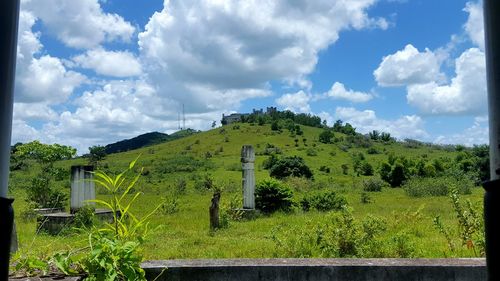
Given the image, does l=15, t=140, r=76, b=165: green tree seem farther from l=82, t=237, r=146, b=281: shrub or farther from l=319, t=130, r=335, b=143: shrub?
l=319, t=130, r=335, b=143: shrub

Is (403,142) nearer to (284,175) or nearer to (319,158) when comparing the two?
(319,158)

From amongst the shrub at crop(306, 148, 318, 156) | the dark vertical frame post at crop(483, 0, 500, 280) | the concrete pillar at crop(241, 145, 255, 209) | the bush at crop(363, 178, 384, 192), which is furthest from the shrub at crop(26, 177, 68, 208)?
the shrub at crop(306, 148, 318, 156)

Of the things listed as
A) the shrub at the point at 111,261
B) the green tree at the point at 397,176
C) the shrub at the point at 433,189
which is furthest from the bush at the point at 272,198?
the green tree at the point at 397,176

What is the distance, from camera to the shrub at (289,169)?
30806 mm

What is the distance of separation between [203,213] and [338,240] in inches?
378

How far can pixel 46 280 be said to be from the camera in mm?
2578

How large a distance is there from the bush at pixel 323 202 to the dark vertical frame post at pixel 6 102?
14.4 metres

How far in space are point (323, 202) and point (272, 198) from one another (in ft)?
5.19

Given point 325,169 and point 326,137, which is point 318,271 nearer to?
point 325,169

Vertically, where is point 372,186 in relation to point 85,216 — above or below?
above

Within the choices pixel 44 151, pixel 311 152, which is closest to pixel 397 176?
pixel 44 151

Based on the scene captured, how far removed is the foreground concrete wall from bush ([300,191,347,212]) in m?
→ 11.6

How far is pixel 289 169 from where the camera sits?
31.3m

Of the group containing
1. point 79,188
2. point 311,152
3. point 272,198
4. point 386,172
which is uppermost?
point 311,152
